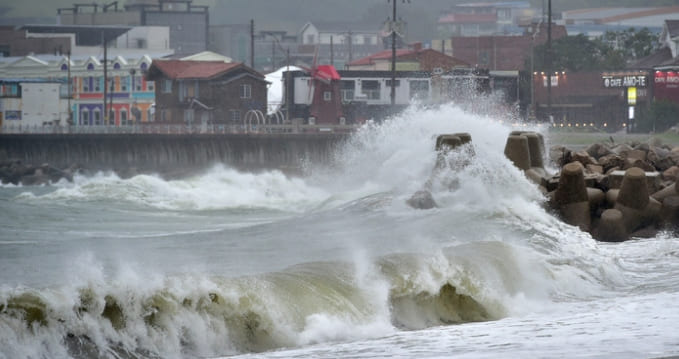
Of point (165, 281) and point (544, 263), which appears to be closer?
point (165, 281)

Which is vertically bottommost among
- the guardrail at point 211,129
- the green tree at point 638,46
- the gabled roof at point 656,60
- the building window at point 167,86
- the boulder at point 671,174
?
the boulder at point 671,174

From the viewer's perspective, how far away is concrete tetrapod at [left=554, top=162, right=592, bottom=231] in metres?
19.4

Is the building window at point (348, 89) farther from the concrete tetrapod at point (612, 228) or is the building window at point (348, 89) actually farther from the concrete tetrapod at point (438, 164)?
the concrete tetrapod at point (612, 228)

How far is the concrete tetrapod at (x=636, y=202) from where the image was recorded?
1936 centimetres

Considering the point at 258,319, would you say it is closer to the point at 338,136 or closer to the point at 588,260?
the point at 588,260

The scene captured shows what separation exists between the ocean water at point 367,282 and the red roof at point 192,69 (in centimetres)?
4736

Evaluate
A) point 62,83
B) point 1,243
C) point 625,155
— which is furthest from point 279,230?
point 62,83

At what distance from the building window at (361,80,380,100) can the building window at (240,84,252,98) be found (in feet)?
22.7

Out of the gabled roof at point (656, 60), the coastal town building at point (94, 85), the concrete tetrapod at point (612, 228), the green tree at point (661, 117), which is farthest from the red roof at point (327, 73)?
the concrete tetrapod at point (612, 228)

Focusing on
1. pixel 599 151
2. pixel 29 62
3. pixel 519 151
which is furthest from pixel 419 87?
pixel 519 151

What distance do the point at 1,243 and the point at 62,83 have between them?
211 ft

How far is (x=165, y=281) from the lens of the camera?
1088 cm

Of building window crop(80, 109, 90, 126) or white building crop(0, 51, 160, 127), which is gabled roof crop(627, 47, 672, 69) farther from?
building window crop(80, 109, 90, 126)

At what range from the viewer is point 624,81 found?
7300 centimetres
